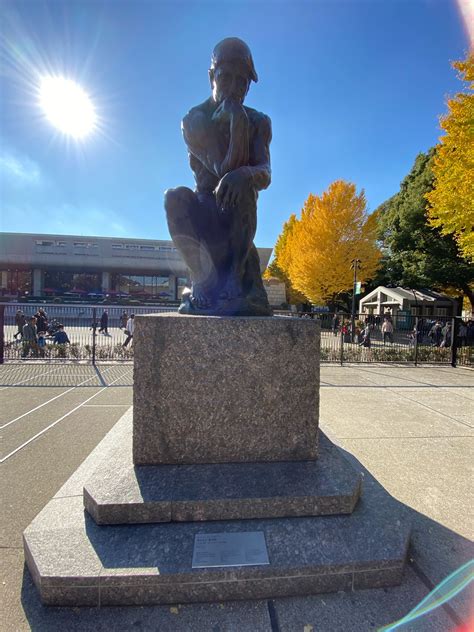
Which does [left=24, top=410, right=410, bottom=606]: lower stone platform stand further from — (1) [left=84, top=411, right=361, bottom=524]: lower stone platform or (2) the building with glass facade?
(2) the building with glass facade

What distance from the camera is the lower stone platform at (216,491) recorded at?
1988mm

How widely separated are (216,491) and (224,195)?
2.27 meters

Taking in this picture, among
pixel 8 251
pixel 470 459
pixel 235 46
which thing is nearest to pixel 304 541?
pixel 470 459

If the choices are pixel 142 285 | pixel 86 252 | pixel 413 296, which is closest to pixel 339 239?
pixel 413 296

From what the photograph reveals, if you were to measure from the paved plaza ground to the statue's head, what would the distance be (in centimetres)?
357

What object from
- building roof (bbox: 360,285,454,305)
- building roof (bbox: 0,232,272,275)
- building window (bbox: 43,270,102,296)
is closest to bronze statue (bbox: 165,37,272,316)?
building roof (bbox: 360,285,454,305)

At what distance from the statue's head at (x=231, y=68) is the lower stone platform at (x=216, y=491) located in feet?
10.4

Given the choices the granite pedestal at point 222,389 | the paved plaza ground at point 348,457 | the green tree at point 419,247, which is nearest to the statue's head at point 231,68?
the granite pedestal at point 222,389

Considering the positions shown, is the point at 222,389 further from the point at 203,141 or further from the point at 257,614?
the point at 203,141

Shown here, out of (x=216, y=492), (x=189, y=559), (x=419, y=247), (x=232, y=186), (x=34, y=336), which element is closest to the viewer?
(x=189, y=559)

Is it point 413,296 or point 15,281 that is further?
point 15,281

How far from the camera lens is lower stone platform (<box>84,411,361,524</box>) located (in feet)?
6.52

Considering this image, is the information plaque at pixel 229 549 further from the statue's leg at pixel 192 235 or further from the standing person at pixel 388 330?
the standing person at pixel 388 330

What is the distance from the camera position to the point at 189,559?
174 cm
